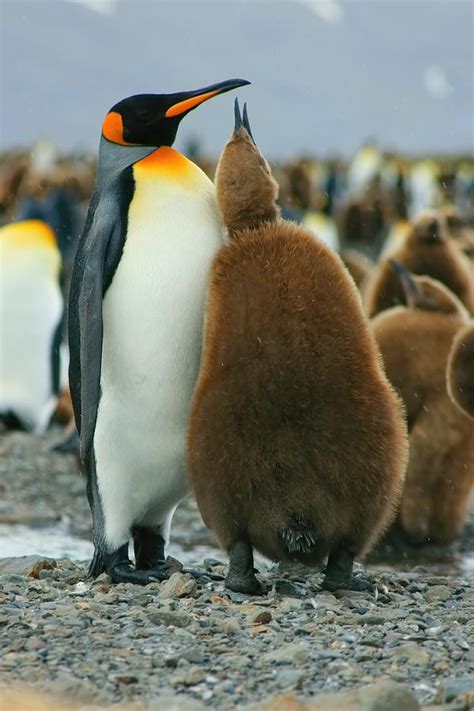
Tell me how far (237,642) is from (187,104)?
176cm

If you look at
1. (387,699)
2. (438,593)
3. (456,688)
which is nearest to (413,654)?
(456,688)

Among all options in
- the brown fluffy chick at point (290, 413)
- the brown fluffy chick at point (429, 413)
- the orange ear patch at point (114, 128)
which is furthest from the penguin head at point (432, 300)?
the brown fluffy chick at point (290, 413)

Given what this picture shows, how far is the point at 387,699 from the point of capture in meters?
→ 2.65

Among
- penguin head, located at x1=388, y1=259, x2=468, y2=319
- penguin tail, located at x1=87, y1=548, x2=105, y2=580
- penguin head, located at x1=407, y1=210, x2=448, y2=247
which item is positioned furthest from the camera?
penguin head, located at x1=407, y1=210, x2=448, y2=247

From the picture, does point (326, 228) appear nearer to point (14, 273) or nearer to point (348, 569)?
point (14, 273)

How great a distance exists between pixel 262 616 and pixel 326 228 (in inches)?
501

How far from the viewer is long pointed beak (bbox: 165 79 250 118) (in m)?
4.01

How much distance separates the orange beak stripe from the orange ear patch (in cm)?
17

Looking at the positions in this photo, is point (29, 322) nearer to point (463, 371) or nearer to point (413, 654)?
point (463, 371)

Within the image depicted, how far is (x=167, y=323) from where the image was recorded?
389cm

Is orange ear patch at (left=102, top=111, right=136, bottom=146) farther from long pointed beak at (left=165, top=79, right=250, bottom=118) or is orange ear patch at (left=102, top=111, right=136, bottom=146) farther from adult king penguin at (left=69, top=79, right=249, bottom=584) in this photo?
long pointed beak at (left=165, top=79, right=250, bottom=118)

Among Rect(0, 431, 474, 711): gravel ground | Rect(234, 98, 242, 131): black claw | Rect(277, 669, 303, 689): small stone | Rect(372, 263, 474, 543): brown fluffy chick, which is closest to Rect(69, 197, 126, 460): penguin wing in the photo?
Rect(234, 98, 242, 131): black claw

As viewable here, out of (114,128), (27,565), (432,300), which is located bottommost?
(27,565)

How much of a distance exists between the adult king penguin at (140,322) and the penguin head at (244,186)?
0.56 feet
